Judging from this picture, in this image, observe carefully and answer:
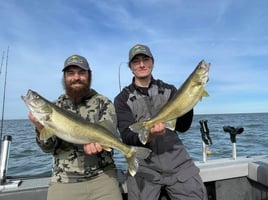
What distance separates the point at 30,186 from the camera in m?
3.79

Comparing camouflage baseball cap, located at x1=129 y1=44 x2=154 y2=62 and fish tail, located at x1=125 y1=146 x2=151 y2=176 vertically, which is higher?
camouflage baseball cap, located at x1=129 y1=44 x2=154 y2=62

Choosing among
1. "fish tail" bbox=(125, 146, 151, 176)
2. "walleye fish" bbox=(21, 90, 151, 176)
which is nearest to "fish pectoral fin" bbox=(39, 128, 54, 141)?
"walleye fish" bbox=(21, 90, 151, 176)

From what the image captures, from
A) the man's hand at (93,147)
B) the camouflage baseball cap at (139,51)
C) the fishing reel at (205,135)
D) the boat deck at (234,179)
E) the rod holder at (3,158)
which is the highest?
the camouflage baseball cap at (139,51)

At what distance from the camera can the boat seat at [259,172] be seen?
167 inches

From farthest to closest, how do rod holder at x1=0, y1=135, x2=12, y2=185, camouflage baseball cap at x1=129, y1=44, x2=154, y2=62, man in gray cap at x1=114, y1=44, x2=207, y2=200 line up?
rod holder at x1=0, y1=135, x2=12, y2=185 → camouflage baseball cap at x1=129, y1=44, x2=154, y2=62 → man in gray cap at x1=114, y1=44, x2=207, y2=200

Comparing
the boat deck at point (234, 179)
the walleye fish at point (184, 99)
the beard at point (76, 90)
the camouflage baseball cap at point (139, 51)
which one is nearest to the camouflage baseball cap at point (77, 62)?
the beard at point (76, 90)

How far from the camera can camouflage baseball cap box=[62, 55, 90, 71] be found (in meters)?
3.53

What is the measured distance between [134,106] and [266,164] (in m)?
2.16

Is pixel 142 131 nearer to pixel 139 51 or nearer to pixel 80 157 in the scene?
pixel 80 157

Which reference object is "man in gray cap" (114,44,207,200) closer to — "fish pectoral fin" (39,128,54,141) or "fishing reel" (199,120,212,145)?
"fish pectoral fin" (39,128,54,141)

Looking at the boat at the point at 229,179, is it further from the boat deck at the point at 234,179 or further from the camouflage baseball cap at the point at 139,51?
the camouflage baseball cap at the point at 139,51

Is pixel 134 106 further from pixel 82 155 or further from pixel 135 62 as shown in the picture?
pixel 82 155

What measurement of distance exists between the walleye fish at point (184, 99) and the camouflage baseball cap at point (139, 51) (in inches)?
27.2

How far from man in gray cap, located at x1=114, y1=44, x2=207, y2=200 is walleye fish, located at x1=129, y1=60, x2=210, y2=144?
0.28 ft
